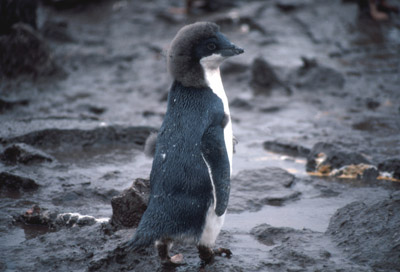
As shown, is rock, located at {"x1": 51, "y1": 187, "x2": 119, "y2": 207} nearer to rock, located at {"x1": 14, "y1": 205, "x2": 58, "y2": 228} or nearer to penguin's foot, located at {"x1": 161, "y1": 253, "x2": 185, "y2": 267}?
rock, located at {"x1": 14, "y1": 205, "x2": 58, "y2": 228}

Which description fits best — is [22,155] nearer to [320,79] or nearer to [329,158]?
[329,158]

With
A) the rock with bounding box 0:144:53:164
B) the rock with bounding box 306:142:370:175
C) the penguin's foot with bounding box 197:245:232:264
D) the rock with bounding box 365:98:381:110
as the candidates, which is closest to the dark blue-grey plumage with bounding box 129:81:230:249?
the penguin's foot with bounding box 197:245:232:264

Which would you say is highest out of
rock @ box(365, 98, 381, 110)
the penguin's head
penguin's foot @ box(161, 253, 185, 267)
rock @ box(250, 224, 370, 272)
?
the penguin's head

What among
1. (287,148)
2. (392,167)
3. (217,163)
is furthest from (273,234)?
(287,148)

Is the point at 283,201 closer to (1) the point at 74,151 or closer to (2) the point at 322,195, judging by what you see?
(2) the point at 322,195

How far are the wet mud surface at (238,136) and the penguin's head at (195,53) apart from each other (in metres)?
0.86

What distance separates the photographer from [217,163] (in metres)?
3.23

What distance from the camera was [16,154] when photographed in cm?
498

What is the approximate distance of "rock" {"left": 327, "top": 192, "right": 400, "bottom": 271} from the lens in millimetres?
3238

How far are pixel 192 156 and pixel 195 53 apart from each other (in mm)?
601

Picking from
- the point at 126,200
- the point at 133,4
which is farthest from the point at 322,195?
the point at 133,4

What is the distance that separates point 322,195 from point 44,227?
83.2 inches

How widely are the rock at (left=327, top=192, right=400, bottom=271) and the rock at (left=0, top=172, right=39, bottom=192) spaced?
90.5 inches

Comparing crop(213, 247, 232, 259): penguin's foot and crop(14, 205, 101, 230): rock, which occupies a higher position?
crop(213, 247, 232, 259): penguin's foot
